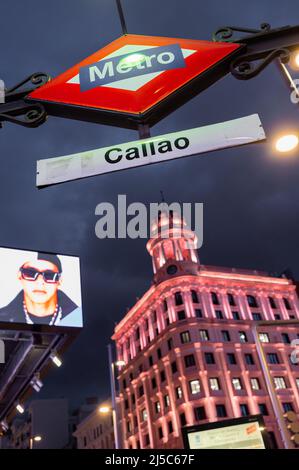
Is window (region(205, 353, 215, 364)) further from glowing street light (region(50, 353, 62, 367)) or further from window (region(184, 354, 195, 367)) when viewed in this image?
glowing street light (region(50, 353, 62, 367))

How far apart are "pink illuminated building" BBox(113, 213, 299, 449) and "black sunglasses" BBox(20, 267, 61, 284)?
4240cm

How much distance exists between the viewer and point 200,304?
203ft

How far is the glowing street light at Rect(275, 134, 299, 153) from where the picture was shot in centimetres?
475

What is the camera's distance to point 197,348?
56531 millimetres

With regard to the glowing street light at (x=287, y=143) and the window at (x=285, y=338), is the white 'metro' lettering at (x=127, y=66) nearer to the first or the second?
the glowing street light at (x=287, y=143)

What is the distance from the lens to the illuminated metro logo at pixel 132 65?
14.4ft

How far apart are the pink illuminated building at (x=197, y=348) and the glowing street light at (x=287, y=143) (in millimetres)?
51603

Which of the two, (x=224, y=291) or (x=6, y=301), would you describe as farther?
(x=224, y=291)

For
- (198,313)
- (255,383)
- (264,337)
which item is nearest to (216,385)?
(255,383)

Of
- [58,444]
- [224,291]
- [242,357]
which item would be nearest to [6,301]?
[242,357]

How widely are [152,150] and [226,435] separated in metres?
14.3

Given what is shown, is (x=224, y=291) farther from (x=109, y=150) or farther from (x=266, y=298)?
(x=109, y=150)
